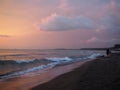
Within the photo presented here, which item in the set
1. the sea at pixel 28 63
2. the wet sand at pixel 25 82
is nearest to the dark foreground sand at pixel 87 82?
the wet sand at pixel 25 82

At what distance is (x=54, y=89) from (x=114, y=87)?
8.66 ft

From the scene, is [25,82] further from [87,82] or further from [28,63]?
[28,63]

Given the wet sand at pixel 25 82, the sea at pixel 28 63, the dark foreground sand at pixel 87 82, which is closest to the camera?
the dark foreground sand at pixel 87 82

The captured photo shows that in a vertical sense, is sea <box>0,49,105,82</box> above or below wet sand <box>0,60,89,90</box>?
below

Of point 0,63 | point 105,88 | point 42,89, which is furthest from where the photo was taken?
point 0,63

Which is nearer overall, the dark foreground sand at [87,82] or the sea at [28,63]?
the dark foreground sand at [87,82]

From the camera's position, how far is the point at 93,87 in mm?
7328

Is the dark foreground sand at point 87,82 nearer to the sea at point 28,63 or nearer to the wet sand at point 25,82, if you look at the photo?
the wet sand at point 25,82

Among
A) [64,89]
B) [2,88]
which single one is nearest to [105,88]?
[64,89]

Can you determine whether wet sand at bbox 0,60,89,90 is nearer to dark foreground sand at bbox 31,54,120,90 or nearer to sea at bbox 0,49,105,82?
dark foreground sand at bbox 31,54,120,90

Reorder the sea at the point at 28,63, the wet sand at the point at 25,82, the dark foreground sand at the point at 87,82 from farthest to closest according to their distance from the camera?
the sea at the point at 28,63, the wet sand at the point at 25,82, the dark foreground sand at the point at 87,82

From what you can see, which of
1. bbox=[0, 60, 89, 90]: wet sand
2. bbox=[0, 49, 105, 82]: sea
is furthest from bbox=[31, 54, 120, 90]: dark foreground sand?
bbox=[0, 49, 105, 82]: sea

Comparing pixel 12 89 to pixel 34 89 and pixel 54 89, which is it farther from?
pixel 54 89

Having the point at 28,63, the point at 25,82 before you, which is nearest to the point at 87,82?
the point at 25,82
